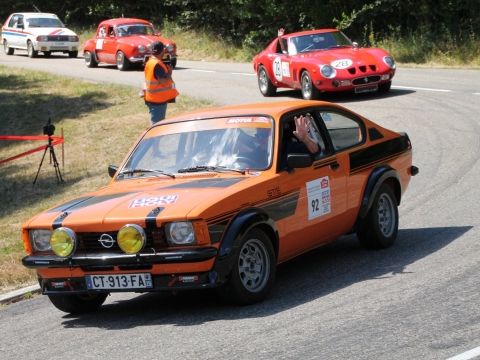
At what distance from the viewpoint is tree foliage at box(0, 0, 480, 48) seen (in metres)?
30.8

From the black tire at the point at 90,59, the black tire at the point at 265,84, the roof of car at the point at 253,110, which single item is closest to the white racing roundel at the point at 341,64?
the black tire at the point at 265,84

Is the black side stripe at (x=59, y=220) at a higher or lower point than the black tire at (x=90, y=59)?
higher

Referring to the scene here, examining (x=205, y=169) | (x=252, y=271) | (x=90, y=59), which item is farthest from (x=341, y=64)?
(x=90, y=59)

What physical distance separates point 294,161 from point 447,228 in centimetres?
248

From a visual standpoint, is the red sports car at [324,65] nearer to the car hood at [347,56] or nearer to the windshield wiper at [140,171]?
the car hood at [347,56]

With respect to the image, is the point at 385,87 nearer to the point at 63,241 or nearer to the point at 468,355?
the point at 63,241

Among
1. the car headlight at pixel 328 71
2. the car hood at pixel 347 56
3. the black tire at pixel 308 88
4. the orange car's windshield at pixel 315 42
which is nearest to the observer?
the car headlight at pixel 328 71

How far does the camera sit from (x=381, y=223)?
32.2ft

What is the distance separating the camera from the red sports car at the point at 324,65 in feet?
70.0

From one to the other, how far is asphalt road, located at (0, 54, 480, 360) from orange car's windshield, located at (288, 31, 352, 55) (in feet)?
34.8

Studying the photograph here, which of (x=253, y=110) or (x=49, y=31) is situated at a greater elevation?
(x=49, y=31)

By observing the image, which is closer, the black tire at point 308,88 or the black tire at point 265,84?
the black tire at point 308,88

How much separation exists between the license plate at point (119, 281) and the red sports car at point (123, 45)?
2378 centimetres

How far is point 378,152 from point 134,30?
2508cm
